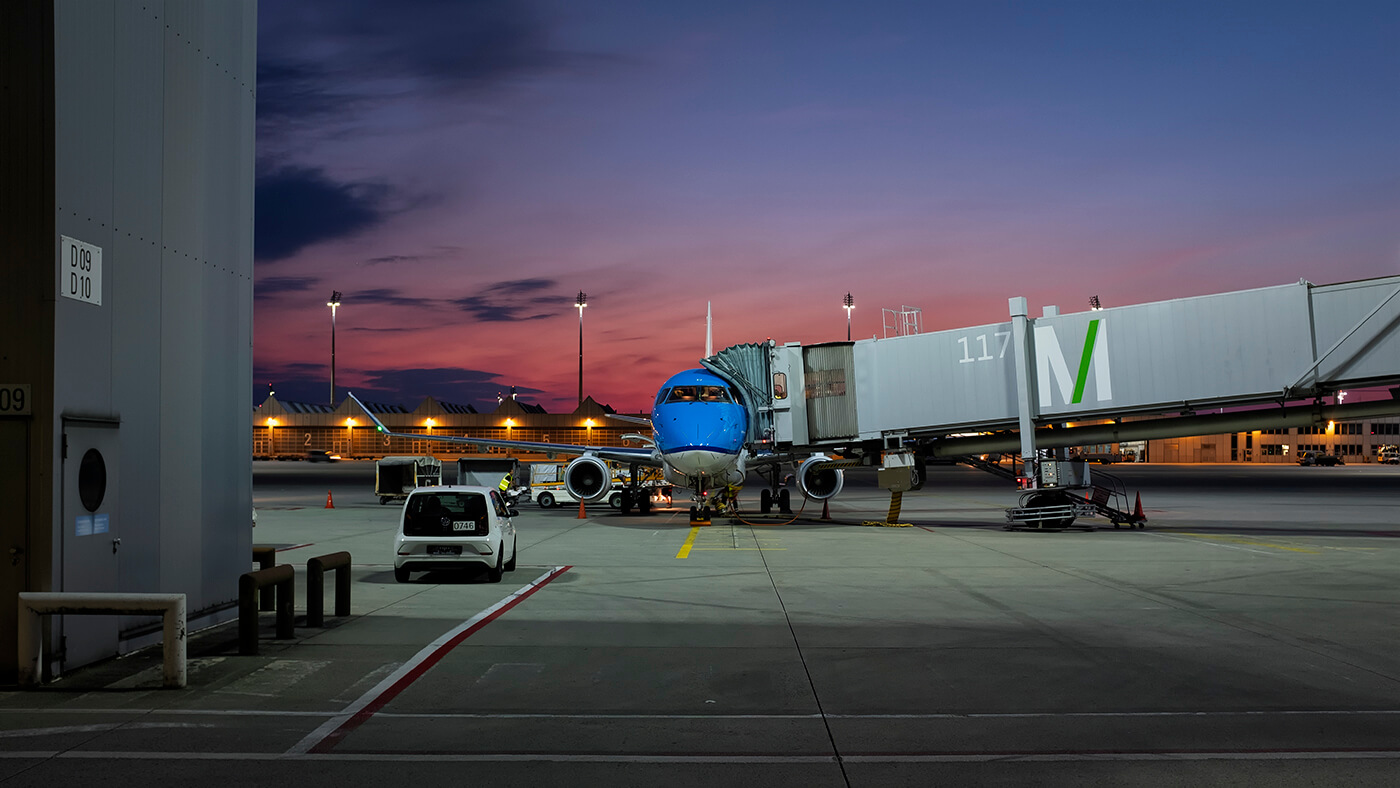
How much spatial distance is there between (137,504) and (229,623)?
2.73 m

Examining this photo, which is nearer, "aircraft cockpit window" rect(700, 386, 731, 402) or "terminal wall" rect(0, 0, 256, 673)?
"terminal wall" rect(0, 0, 256, 673)

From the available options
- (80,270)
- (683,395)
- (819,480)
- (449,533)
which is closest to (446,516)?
(449,533)

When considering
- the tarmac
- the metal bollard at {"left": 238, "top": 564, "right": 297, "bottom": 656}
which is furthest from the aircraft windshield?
the metal bollard at {"left": 238, "top": 564, "right": 297, "bottom": 656}

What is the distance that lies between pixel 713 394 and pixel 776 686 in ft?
63.7

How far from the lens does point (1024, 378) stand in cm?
2609

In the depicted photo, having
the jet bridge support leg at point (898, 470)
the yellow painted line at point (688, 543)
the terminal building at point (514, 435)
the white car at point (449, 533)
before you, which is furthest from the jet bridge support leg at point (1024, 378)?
the terminal building at point (514, 435)

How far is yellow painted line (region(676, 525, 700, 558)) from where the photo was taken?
2084 centimetres

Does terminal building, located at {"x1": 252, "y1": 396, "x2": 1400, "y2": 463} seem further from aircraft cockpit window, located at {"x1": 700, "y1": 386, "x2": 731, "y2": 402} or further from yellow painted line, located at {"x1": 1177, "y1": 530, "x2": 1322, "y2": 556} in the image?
yellow painted line, located at {"x1": 1177, "y1": 530, "x2": 1322, "y2": 556}

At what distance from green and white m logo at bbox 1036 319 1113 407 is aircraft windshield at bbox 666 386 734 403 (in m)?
8.86

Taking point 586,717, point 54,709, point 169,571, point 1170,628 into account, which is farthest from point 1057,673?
point 169,571

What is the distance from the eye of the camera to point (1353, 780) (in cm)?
615

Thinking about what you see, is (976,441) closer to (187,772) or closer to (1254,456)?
(187,772)

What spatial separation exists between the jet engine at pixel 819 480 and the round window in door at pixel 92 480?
72.4ft

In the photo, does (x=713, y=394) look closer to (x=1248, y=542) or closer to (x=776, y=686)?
(x=1248, y=542)
